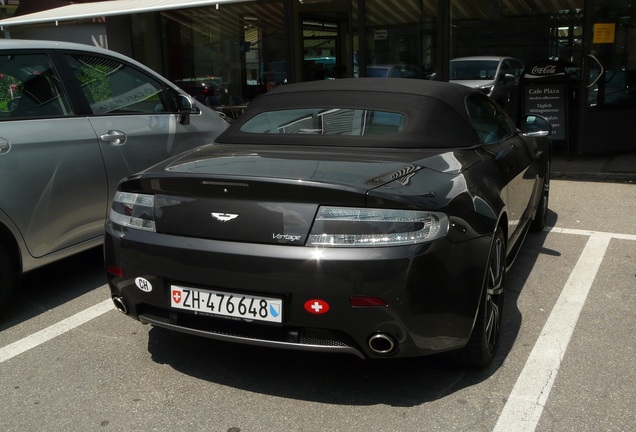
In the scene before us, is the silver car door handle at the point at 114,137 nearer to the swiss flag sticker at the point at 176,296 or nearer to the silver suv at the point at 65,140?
the silver suv at the point at 65,140

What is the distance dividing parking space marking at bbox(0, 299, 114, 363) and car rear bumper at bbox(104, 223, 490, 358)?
112cm

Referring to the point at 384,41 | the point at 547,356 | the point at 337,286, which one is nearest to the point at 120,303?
the point at 337,286

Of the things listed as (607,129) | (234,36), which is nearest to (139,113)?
(607,129)

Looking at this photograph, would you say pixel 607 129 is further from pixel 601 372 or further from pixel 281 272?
pixel 281 272

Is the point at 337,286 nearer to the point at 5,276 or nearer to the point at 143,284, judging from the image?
the point at 143,284

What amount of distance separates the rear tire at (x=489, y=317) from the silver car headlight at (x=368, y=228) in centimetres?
51

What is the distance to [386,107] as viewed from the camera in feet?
12.2

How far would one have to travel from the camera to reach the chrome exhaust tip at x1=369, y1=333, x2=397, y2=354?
105 inches

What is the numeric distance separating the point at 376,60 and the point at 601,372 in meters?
8.53

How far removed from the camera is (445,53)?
10.3 metres

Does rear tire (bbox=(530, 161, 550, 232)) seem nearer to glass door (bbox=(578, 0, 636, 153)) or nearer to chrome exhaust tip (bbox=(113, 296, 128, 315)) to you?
chrome exhaust tip (bbox=(113, 296, 128, 315))

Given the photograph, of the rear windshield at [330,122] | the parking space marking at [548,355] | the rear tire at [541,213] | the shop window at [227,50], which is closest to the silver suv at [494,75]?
the shop window at [227,50]

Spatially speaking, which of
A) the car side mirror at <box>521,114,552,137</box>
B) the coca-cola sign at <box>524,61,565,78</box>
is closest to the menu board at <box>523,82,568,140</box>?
the coca-cola sign at <box>524,61,565,78</box>

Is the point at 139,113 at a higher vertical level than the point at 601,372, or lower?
higher
